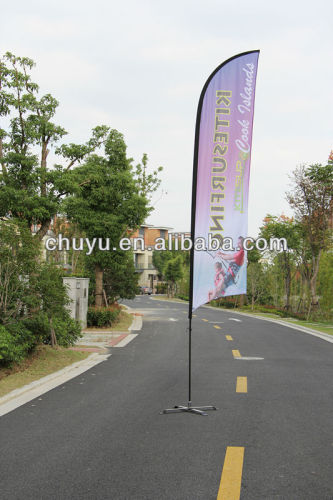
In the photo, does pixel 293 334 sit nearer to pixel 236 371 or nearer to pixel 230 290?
pixel 236 371

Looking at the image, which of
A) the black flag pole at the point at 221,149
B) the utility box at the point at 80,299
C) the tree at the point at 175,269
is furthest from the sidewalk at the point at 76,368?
the tree at the point at 175,269

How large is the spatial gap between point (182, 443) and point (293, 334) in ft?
59.2

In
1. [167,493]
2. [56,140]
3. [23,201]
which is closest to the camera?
[167,493]

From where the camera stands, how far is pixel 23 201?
49.0 ft

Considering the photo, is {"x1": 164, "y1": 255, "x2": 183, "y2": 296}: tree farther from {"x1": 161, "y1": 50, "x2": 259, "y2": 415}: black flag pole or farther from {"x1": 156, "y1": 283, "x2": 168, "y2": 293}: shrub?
{"x1": 161, "y1": 50, "x2": 259, "y2": 415}: black flag pole

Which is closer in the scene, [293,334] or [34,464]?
[34,464]

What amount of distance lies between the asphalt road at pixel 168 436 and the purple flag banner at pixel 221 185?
194cm

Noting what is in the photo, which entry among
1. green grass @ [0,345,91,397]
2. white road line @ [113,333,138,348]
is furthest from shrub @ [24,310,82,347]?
white road line @ [113,333,138,348]

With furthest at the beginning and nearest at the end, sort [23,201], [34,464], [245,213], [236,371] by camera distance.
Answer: [23,201] → [236,371] → [245,213] → [34,464]

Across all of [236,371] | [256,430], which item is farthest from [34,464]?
[236,371]

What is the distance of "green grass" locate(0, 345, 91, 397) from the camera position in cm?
1029

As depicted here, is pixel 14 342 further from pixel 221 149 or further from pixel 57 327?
pixel 221 149

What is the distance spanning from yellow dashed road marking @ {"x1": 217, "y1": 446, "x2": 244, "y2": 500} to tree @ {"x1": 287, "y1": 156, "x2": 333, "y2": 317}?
29.0 meters

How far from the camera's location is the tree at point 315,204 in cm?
3319
